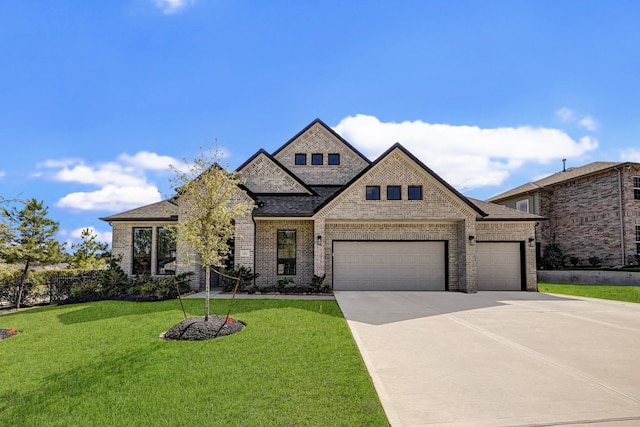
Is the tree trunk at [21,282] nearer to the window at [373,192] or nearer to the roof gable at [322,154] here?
the roof gable at [322,154]

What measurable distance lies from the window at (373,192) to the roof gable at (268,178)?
3.43 m

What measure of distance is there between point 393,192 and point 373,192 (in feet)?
3.01

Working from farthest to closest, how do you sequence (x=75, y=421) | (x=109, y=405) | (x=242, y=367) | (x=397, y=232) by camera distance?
(x=397, y=232) → (x=242, y=367) → (x=109, y=405) → (x=75, y=421)

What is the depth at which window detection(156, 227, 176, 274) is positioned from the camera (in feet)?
53.9

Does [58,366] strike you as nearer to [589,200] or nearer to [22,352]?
[22,352]

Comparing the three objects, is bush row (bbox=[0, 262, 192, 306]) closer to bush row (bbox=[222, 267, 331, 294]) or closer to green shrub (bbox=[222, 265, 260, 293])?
green shrub (bbox=[222, 265, 260, 293])

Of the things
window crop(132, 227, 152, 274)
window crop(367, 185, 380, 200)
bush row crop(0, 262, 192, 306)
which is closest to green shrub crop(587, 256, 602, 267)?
window crop(367, 185, 380, 200)

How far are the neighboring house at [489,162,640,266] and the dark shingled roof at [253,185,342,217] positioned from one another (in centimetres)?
1858

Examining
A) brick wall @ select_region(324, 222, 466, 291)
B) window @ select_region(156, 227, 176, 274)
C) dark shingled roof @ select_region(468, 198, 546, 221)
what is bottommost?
window @ select_region(156, 227, 176, 274)

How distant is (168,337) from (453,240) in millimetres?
12739

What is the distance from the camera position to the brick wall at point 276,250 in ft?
51.1

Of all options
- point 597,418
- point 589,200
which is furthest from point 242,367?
point 589,200

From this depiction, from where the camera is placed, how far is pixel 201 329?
742cm

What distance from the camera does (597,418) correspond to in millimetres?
3863
